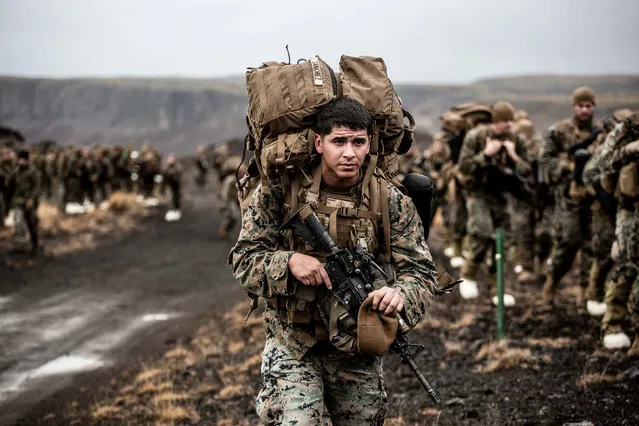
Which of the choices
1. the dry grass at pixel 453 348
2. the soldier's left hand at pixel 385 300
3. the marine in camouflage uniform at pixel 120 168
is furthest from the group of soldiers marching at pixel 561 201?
the marine in camouflage uniform at pixel 120 168

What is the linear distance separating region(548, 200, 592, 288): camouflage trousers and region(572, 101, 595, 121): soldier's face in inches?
42.6

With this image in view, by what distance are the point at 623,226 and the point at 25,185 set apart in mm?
12645

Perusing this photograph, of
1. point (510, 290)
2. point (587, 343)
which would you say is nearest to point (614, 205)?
point (587, 343)

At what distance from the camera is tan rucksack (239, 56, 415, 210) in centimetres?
347

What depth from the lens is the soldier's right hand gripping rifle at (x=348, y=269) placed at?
10.9 feet

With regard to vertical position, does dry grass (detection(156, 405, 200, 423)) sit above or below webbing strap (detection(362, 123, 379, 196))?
below

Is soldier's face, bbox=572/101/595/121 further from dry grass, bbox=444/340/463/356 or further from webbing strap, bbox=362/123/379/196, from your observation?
webbing strap, bbox=362/123/379/196

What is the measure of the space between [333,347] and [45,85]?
76575 mm

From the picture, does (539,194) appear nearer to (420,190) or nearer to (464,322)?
(464,322)

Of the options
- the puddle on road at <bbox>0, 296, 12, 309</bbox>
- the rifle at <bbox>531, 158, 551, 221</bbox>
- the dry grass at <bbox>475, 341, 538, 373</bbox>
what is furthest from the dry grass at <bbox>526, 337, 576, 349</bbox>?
the puddle on road at <bbox>0, 296, 12, 309</bbox>

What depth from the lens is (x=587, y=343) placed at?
710 centimetres

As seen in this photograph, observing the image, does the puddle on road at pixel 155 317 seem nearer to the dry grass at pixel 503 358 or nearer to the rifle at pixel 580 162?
the dry grass at pixel 503 358

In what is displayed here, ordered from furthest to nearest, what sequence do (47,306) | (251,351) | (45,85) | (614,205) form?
(45,85), (47,306), (251,351), (614,205)

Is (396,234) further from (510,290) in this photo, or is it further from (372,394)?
(510,290)
